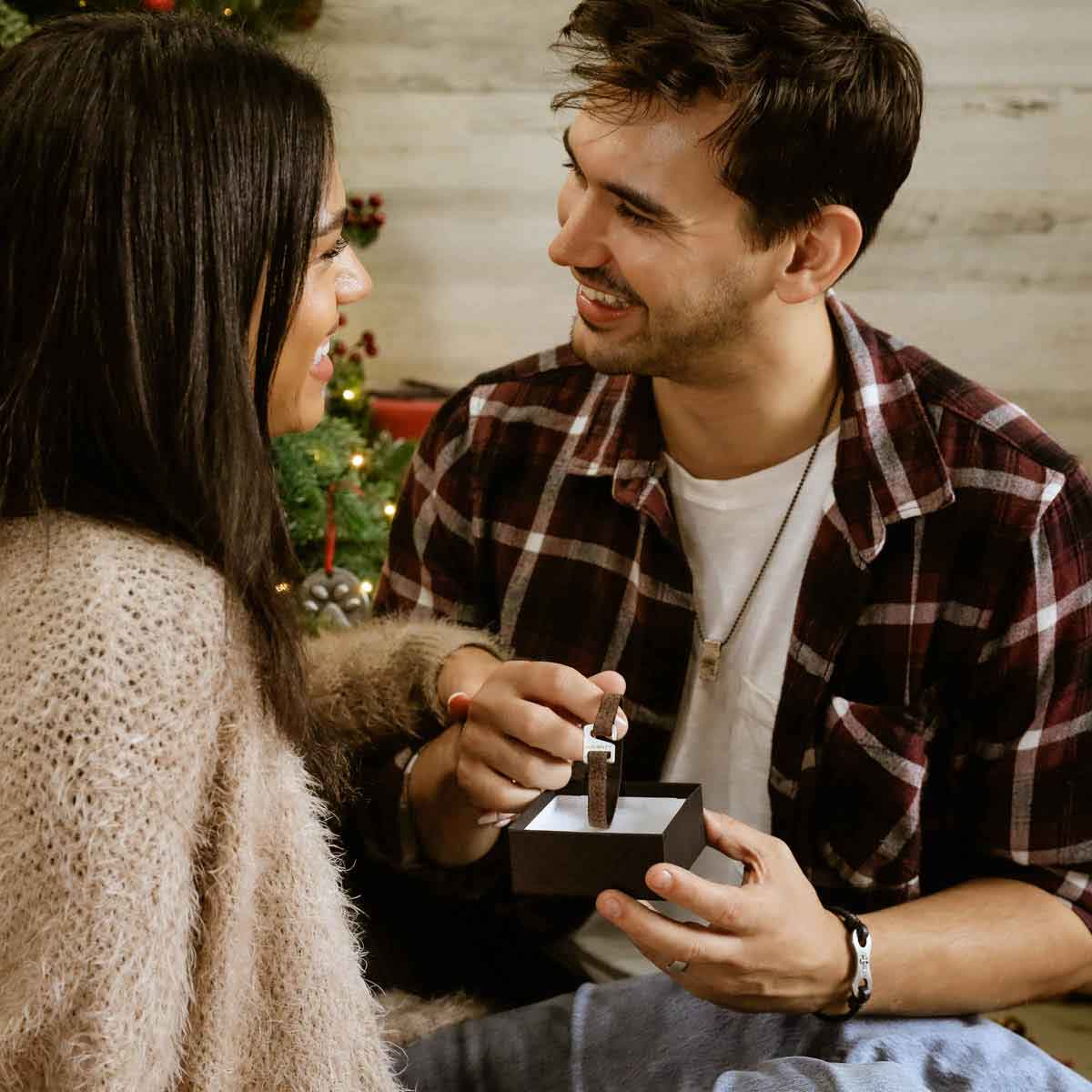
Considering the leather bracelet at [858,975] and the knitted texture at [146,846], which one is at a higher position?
the knitted texture at [146,846]

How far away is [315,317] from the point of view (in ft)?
3.18

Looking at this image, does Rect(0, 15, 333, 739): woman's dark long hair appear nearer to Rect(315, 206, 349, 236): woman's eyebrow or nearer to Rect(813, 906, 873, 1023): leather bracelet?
Rect(315, 206, 349, 236): woman's eyebrow

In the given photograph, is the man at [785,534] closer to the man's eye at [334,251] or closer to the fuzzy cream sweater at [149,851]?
the fuzzy cream sweater at [149,851]

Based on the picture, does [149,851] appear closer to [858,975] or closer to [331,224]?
[331,224]

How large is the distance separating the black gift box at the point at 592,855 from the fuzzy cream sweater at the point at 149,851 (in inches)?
5.8

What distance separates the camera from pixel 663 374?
1396 millimetres

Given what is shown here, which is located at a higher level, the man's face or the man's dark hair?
the man's dark hair

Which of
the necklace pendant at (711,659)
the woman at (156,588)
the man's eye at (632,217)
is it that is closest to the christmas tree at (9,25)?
the man's eye at (632,217)

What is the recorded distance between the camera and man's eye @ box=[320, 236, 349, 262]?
3.22ft

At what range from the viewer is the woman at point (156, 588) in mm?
750

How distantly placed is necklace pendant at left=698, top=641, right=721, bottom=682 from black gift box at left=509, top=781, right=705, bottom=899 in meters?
0.36

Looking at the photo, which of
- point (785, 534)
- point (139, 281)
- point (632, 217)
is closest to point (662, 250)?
point (632, 217)

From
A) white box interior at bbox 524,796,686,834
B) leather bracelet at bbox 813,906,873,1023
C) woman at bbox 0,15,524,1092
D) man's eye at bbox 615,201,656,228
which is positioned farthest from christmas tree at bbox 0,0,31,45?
leather bracelet at bbox 813,906,873,1023

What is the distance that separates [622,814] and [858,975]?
25 centimetres
